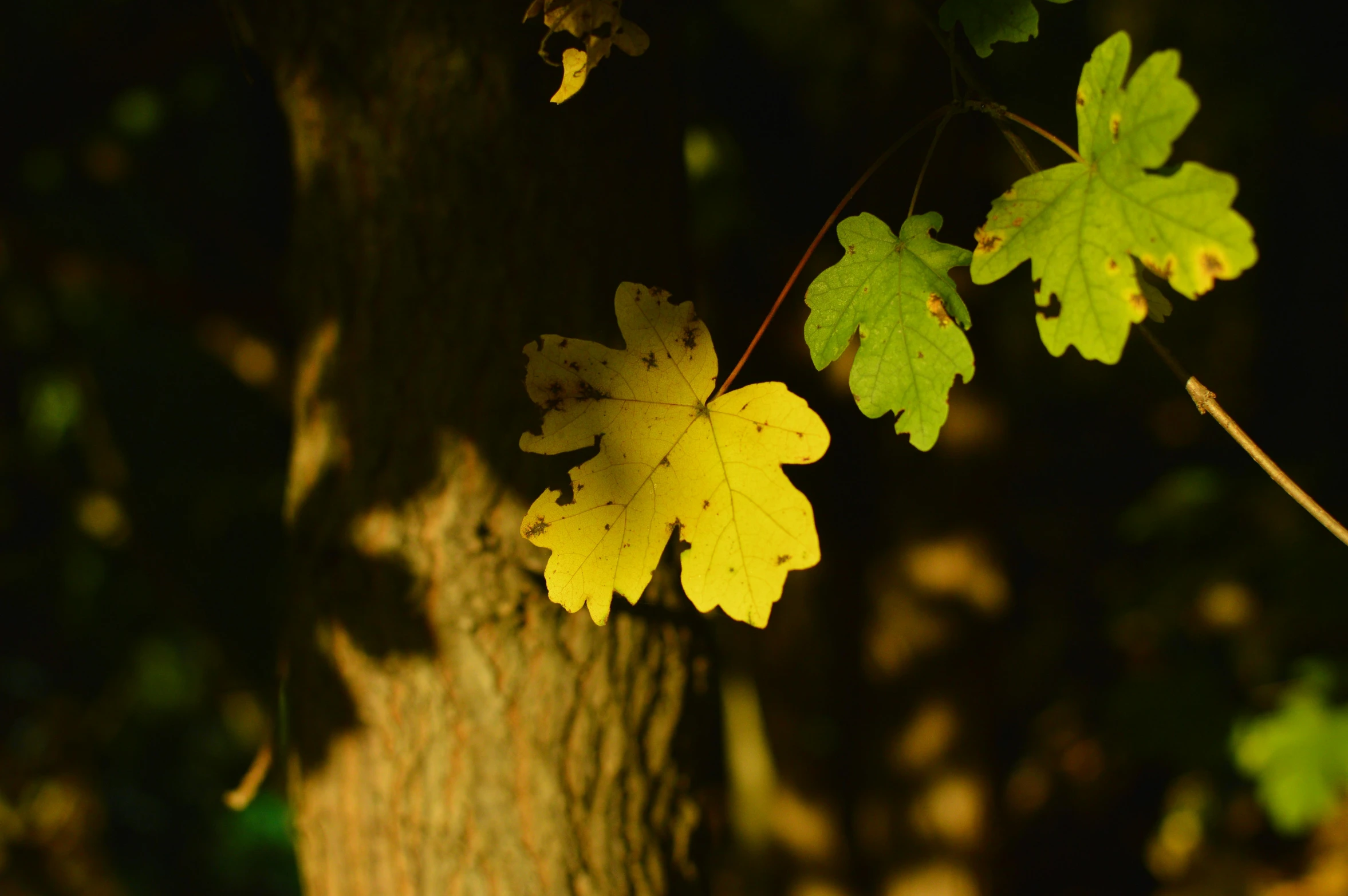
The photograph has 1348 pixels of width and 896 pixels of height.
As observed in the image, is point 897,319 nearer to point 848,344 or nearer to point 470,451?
point 848,344

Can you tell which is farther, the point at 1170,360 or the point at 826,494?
the point at 826,494

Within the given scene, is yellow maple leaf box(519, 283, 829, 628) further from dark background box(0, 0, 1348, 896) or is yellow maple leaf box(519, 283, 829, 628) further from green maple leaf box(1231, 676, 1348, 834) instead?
green maple leaf box(1231, 676, 1348, 834)

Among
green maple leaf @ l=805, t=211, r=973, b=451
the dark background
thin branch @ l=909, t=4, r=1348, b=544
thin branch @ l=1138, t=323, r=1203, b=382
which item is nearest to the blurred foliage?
the dark background

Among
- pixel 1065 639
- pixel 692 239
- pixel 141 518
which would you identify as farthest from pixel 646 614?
pixel 1065 639

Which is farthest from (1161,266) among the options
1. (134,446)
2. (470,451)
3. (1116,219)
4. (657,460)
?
(134,446)

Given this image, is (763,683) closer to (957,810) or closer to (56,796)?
(957,810)

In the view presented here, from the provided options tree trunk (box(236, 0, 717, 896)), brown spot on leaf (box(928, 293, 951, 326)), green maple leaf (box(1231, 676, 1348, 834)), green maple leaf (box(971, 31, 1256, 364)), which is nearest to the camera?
green maple leaf (box(971, 31, 1256, 364))

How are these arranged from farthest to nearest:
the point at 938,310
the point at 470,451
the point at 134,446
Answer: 1. the point at 134,446
2. the point at 470,451
3. the point at 938,310
